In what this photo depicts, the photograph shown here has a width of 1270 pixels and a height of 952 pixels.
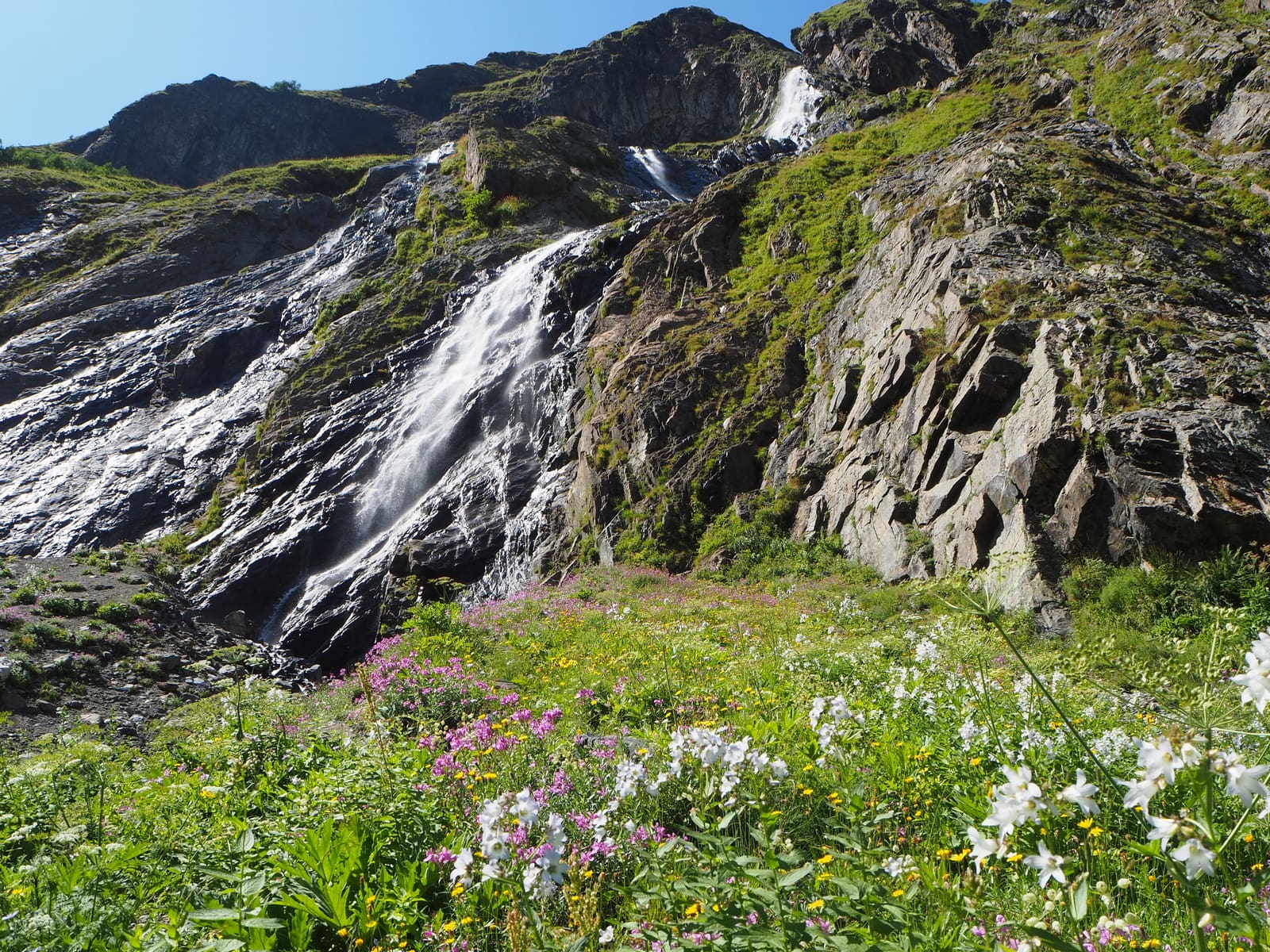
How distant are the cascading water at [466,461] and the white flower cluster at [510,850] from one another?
18128mm

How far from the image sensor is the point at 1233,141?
784 inches

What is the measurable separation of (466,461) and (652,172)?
35.7 meters

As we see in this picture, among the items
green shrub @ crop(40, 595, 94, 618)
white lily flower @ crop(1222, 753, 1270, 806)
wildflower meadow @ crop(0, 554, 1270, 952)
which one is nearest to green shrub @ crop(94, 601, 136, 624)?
green shrub @ crop(40, 595, 94, 618)

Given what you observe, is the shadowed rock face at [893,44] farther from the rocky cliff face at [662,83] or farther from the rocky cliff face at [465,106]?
the rocky cliff face at [662,83]

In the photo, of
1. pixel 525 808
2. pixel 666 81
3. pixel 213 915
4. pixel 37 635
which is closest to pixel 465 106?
pixel 666 81

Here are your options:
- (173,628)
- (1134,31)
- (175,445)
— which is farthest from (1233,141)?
(175,445)

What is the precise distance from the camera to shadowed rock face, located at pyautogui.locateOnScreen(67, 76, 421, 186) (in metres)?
83.2

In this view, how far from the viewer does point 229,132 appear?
279 feet

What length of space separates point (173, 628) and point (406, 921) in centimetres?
2027

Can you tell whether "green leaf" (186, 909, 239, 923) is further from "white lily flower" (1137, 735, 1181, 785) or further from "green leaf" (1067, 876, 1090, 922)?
"white lily flower" (1137, 735, 1181, 785)

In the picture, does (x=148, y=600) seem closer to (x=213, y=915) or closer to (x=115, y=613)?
(x=115, y=613)

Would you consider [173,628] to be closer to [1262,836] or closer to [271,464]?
[271,464]

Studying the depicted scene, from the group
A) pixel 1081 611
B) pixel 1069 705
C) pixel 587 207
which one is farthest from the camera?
pixel 587 207

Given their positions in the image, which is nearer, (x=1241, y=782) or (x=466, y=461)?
(x=1241, y=782)
